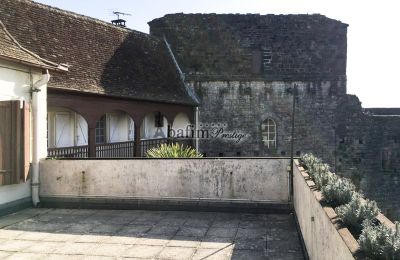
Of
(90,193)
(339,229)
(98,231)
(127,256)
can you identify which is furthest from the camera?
(90,193)

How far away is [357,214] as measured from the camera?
11.0 feet

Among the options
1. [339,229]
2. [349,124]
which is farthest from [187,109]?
[339,229]

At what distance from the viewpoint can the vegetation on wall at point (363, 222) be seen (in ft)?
8.37

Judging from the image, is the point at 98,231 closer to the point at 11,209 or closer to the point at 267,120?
the point at 11,209

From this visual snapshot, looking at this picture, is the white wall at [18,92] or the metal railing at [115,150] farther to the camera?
the metal railing at [115,150]

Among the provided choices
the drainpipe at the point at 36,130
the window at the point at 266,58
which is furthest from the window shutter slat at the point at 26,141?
the window at the point at 266,58

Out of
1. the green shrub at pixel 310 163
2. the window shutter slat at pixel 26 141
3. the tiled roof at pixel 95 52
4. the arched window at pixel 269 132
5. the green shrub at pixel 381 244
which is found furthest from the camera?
the arched window at pixel 269 132

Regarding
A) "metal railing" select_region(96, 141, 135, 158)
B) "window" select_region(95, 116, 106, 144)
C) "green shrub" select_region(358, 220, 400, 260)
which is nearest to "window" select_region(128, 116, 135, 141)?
"metal railing" select_region(96, 141, 135, 158)

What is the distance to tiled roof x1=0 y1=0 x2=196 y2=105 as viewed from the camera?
40.8ft

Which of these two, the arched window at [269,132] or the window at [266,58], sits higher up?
the window at [266,58]

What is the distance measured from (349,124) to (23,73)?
1705 centimetres

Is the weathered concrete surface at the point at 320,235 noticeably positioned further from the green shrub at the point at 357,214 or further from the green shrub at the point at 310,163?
the green shrub at the point at 310,163

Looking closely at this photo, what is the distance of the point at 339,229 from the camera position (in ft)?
10.5

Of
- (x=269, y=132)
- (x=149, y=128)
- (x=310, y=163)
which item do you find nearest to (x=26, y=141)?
(x=310, y=163)
